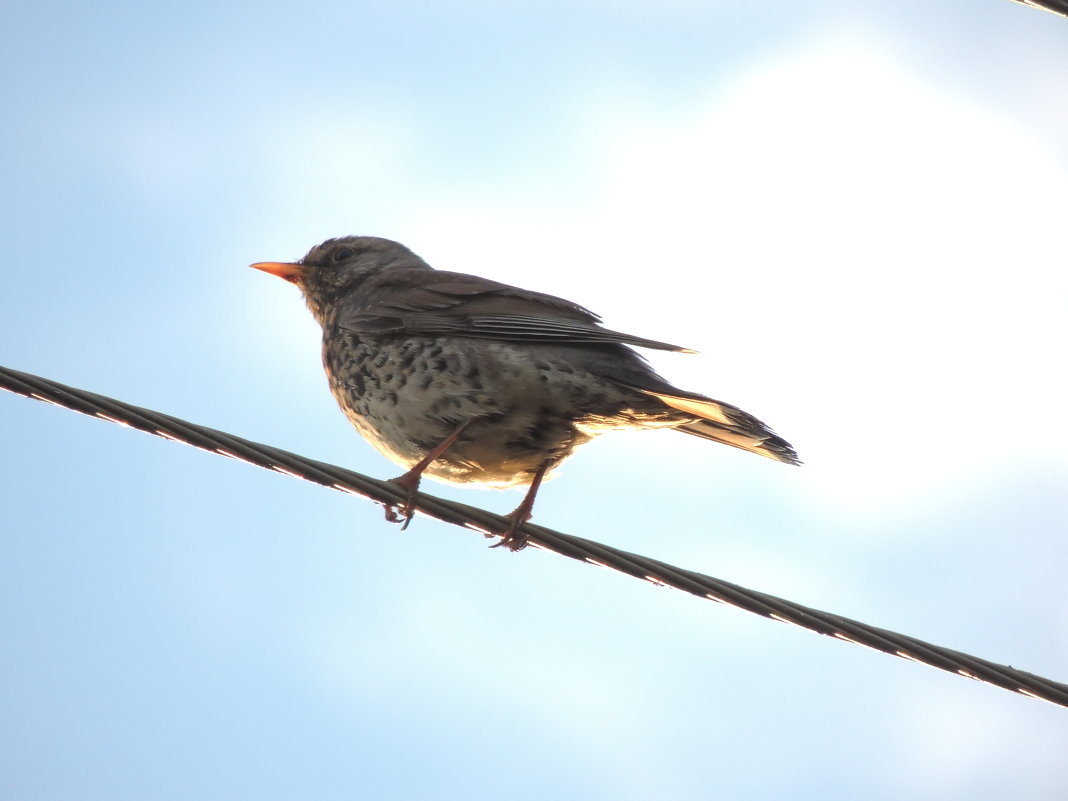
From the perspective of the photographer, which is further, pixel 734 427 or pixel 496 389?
pixel 496 389

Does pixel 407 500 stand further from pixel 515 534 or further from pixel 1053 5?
pixel 1053 5

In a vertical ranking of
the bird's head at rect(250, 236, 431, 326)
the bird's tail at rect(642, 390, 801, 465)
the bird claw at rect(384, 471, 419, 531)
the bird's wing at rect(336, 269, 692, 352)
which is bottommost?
the bird claw at rect(384, 471, 419, 531)

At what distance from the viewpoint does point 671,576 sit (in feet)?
13.3

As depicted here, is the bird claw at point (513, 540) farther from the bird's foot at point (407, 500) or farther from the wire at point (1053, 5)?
the wire at point (1053, 5)

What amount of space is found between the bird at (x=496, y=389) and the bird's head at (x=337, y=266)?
114cm

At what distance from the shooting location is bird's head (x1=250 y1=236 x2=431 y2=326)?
7844 mm

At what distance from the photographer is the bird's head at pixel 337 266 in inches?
309

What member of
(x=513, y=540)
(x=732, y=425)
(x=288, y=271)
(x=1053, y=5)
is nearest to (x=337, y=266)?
(x=288, y=271)

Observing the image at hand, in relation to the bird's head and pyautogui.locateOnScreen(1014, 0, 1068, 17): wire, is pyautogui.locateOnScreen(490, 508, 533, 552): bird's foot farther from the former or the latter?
pyautogui.locateOnScreen(1014, 0, 1068, 17): wire

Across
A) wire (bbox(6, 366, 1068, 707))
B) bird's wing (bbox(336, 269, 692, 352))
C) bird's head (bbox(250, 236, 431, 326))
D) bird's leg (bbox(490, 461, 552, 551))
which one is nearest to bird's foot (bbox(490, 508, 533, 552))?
bird's leg (bbox(490, 461, 552, 551))

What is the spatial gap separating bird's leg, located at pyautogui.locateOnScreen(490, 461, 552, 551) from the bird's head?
2.21 meters

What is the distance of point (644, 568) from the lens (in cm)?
406

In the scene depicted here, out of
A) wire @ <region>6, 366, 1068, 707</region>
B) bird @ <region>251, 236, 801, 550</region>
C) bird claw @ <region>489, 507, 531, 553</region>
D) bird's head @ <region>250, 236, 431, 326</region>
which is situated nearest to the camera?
wire @ <region>6, 366, 1068, 707</region>

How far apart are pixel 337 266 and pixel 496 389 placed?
269 centimetres
